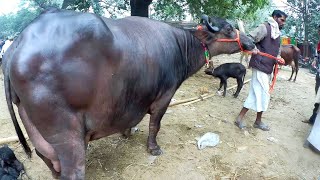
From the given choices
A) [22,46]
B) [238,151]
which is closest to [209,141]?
[238,151]

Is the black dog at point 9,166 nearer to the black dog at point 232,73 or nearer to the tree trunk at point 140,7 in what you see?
the black dog at point 232,73

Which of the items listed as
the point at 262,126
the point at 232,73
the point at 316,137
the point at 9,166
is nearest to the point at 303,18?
A: the point at 232,73

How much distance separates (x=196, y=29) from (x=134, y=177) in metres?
2.22

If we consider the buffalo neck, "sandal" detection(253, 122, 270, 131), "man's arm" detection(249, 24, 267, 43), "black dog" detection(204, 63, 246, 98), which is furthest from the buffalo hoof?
"black dog" detection(204, 63, 246, 98)

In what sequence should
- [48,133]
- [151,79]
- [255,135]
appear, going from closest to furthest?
[48,133], [151,79], [255,135]

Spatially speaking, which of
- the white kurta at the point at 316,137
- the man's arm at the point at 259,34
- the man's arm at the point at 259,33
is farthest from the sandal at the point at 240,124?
the man's arm at the point at 259,33

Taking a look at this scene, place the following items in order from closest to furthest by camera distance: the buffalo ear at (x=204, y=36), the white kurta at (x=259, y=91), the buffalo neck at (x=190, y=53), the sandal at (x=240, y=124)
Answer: the buffalo neck at (x=190, y=53) → the buffalo ear at (x=204, y=36) → the white kurta at (x=259, y=91) → the sandal at (x=240, y=124)

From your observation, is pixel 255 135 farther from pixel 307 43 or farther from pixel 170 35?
pixel 307 43

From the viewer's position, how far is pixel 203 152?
439 cm

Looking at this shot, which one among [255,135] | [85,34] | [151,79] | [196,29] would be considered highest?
[85,34]

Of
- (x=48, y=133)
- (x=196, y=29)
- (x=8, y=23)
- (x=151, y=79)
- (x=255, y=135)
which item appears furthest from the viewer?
(x=8, y=23)

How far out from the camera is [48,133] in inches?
101

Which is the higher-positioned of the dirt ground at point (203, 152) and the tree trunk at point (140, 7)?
the tree trunk at point (140, 7)

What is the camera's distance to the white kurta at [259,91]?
16.0 ft
